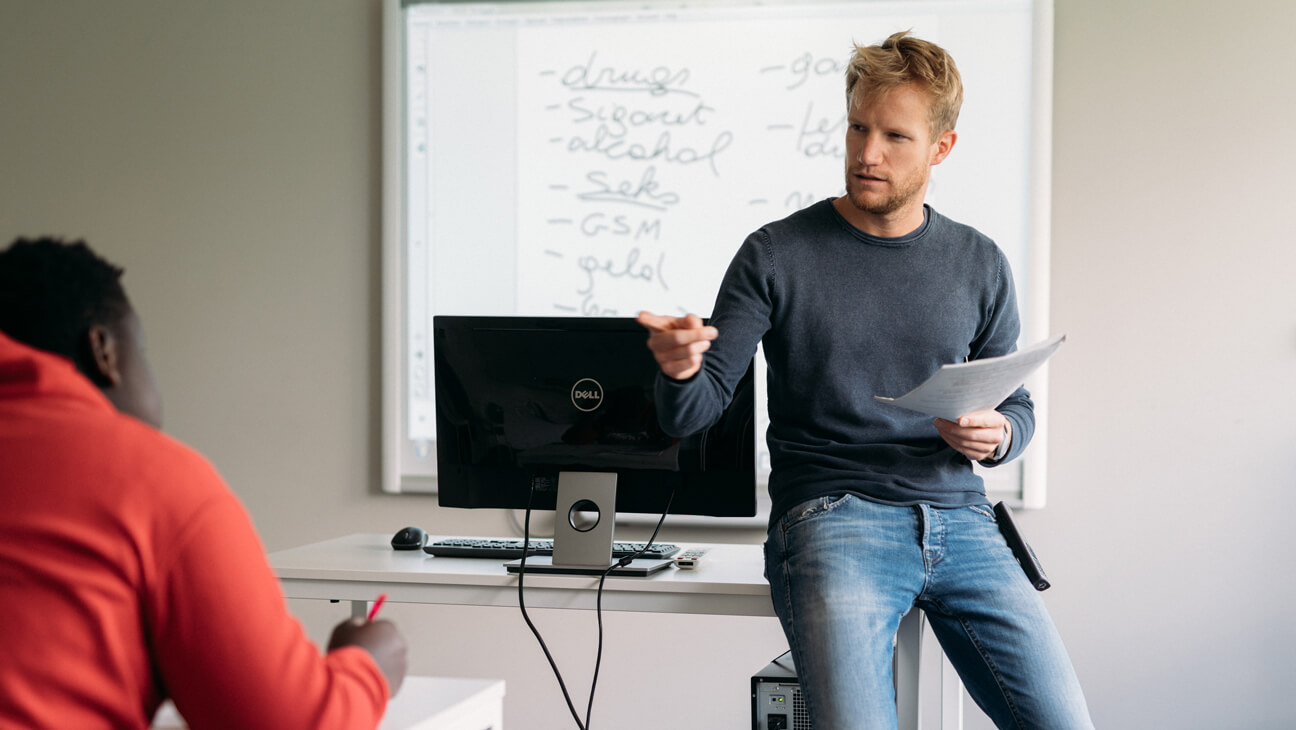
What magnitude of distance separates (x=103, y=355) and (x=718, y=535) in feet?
6.79

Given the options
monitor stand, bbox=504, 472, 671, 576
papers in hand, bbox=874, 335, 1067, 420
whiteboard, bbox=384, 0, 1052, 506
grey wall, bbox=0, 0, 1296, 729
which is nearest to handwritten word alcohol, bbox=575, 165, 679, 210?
whiteboard, bbox=384, 0, 1052, 506

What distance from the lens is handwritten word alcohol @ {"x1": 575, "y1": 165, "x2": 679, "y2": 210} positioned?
2.79 meters

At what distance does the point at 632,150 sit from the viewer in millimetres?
2805

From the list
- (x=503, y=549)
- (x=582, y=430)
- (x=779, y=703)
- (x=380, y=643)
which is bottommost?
(x=779, y=703)

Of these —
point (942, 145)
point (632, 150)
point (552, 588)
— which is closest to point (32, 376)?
point (552, 588)

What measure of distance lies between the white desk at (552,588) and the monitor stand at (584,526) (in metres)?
0.05

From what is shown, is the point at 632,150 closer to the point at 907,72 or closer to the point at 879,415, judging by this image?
the point at 907,72

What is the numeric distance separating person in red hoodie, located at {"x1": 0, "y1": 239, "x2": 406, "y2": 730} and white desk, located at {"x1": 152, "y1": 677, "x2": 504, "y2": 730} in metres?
0.17

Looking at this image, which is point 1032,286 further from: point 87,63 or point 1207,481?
point 87,63

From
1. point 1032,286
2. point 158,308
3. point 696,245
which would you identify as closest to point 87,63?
point 158,308

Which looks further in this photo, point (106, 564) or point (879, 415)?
point (879, 415)

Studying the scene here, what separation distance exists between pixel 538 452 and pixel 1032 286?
4.52 ft

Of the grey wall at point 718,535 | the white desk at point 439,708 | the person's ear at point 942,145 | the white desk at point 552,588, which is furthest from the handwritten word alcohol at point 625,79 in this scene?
the white desk at point 439,708

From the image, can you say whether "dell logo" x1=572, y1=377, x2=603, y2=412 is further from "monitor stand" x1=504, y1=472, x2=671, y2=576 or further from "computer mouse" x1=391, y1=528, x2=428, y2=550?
"computer mouse" x1=391, y1=528, x2=428, y2=550
